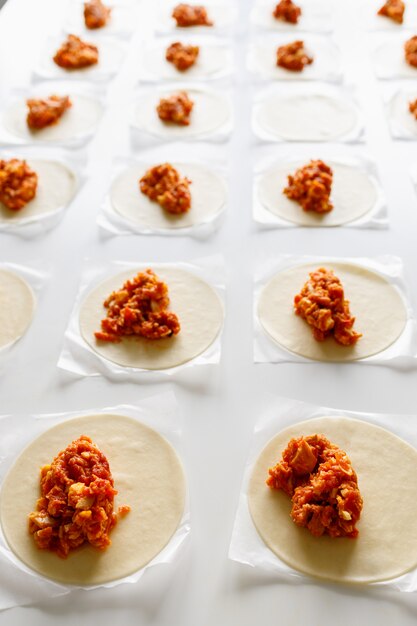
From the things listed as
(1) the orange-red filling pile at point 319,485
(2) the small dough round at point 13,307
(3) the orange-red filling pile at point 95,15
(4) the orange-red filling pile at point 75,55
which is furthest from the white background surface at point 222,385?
(3) the orange-red filling pile at point 95,15

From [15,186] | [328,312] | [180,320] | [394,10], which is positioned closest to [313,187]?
[328,312]

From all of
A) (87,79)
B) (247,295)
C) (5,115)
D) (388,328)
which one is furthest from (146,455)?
(87,79)

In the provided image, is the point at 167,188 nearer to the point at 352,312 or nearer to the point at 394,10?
the point at 352,312

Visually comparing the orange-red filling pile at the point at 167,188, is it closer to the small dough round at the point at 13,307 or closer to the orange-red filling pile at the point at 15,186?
the orange-red filling pile at the point at 15,186

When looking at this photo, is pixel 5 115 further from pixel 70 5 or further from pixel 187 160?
pixel 70 5

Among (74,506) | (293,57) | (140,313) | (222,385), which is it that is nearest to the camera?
(74,506)

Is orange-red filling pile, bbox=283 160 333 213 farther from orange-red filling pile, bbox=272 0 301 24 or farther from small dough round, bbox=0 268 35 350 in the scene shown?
orange-red filling pile, bbox=272 0 301 24

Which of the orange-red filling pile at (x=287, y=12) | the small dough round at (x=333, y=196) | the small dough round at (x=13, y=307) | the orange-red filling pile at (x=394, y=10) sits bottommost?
the small dough round at (x=13, y=307)
